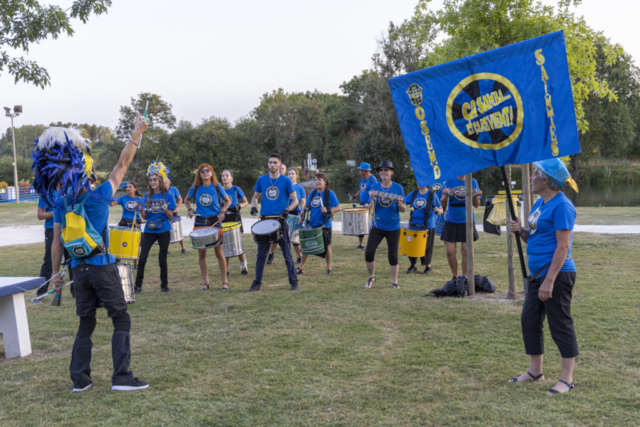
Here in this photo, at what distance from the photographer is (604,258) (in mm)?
10133

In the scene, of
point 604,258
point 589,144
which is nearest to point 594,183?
point 589,144

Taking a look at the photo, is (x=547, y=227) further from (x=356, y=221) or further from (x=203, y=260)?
(x=356, y=221)

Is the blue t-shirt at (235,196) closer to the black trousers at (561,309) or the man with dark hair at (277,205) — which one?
the man with dark hair at (277,205)

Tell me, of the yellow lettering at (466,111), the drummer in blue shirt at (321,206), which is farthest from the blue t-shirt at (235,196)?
the yellow lettering at (466,111)

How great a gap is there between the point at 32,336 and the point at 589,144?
50.3m

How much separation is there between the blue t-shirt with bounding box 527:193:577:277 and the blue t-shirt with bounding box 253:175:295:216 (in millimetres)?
4928

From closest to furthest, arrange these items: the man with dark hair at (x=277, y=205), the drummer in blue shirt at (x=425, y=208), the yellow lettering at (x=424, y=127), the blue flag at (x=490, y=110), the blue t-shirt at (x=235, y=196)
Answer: the blue flag at (x=490, y=110)
the yellow lettering at (x=424, y=127)
the man with dark hair at (x=277, y=205)
the drummer in blue shirt at (x=425, y=208)
the blue t-shirt at (x=235, y=196)

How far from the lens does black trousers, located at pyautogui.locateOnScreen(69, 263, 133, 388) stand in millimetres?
4477

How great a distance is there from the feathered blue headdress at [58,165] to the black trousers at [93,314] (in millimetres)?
671

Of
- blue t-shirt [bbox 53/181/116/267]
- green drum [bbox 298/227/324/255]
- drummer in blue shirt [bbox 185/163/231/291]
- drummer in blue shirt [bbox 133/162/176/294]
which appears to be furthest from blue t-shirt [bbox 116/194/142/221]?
blue t-shirt [bbox 53/181/116/267]

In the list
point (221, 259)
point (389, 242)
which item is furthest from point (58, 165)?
point (389, 242)

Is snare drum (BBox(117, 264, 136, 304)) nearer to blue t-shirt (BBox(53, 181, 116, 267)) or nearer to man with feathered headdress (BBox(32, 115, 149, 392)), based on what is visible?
man with feathered headdress (BBox(32, 115, 149, 392))

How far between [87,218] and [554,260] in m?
3.79

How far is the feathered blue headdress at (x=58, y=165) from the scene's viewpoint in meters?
4.27
